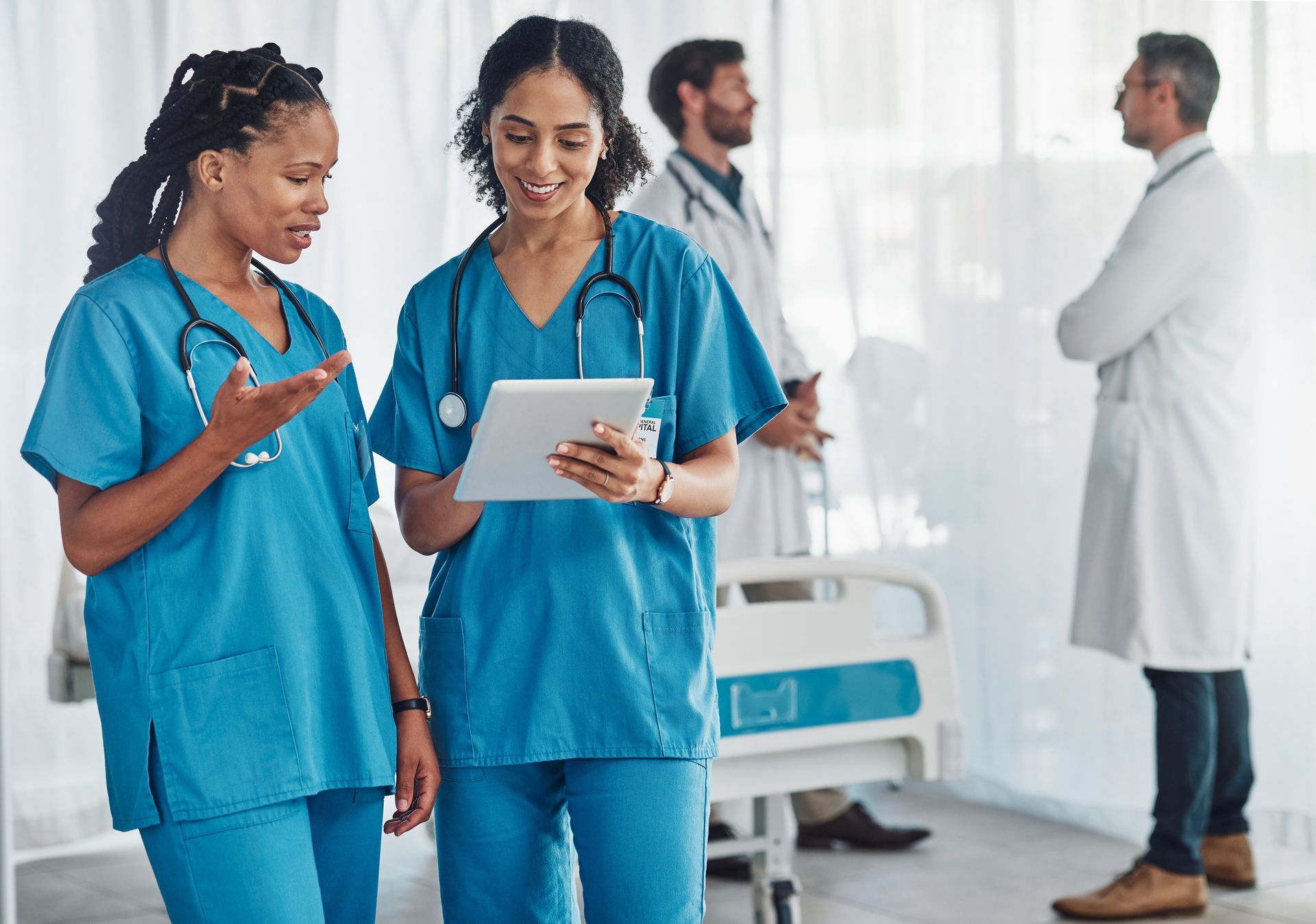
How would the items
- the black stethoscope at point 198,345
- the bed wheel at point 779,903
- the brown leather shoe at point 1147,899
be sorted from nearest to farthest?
the black stethoscope at point 198,345 < the bed wheel at point 779,903 < the brown leather shoe at point 1147,899

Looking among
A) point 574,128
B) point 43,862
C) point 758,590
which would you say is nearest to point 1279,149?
point 758,590

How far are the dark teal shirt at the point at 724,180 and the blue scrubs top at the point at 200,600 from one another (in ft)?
6.26

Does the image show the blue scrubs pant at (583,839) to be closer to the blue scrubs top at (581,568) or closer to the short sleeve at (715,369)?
the blue scrubs top at (581,568)

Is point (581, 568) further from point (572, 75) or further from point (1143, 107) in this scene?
point (1143, 107)

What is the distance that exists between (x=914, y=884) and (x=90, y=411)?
2294 millimetres

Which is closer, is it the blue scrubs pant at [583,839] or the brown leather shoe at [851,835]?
the blue scrubs pant at [583,839]

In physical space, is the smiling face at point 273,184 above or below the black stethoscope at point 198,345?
above

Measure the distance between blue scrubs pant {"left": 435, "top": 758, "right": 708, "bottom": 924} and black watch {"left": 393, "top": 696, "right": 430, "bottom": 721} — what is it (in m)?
0.06

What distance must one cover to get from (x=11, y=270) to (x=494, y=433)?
240 centimetres

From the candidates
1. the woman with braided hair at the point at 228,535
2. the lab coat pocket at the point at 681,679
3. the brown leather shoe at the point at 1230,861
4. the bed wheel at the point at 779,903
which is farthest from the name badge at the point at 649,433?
the brown leather shoe at the point at 1230,861

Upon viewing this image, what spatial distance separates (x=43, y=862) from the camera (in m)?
3.28

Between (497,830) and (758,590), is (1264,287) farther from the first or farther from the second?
(497,830)

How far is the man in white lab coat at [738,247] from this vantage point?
118 inches

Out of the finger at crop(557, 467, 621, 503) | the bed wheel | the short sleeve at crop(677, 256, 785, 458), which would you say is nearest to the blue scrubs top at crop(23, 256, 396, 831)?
the finger at crop(557, 467, 621, 503)
